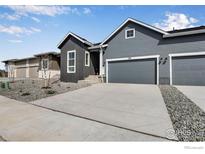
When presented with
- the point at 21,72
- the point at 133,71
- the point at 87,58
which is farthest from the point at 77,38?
the point at 21,72

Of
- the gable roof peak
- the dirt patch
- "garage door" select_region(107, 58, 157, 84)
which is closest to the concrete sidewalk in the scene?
the dirt patch

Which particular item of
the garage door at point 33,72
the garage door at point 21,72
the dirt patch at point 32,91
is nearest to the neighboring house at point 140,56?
the dirt patch at point 32,91

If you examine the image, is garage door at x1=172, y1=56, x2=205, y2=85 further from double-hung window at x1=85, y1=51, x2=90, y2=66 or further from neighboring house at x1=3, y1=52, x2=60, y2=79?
neighboring house at x1=3, y1=52, x2=60, y2=79

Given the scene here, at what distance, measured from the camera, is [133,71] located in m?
12.9

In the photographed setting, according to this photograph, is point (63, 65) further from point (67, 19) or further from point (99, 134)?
point (99, 134)

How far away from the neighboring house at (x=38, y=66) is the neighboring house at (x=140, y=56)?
319cm

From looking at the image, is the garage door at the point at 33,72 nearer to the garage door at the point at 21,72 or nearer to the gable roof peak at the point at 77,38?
the garage door at the point at 21,72

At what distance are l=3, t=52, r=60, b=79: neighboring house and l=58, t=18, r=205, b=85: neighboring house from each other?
10.5ft

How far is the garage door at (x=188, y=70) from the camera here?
10.3 metres

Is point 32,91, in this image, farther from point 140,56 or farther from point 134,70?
point 140,56
